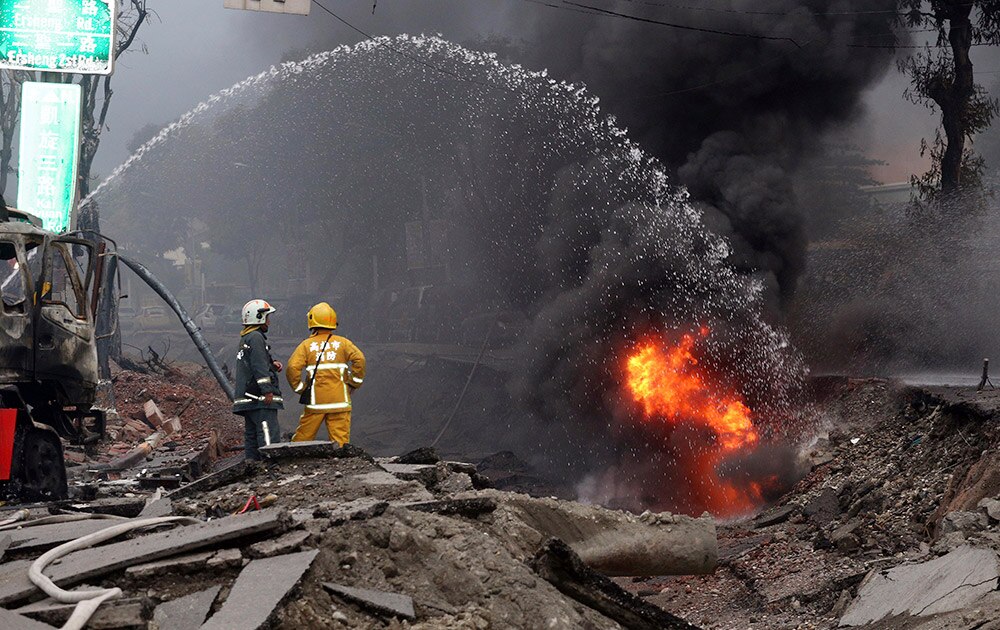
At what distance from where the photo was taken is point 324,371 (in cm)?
827

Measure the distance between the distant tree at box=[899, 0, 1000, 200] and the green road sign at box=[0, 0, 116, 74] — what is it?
17.0 meters

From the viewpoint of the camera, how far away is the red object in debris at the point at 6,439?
321 inches

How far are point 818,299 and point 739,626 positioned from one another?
13.1 m

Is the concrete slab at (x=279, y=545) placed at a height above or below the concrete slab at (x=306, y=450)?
above

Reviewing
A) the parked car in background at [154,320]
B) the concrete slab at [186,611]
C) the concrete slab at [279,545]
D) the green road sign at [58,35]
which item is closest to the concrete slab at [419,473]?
the concrete slab at [279,545]

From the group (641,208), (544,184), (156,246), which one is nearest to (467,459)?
(641,208)

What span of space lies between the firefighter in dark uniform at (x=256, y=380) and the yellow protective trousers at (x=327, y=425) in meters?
0.37

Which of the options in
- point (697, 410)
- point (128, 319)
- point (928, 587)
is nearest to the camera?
point (928, 587)

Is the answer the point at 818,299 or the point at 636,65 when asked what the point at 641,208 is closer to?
the point at 636,65

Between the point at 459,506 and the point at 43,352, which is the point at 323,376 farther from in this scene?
the point at 459,506

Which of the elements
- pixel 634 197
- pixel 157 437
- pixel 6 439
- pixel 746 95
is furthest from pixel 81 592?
pixel 746 95

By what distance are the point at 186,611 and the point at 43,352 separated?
6.62 metres

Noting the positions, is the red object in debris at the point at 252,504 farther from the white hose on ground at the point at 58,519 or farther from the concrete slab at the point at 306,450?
the concrete slab at the point at 306,450

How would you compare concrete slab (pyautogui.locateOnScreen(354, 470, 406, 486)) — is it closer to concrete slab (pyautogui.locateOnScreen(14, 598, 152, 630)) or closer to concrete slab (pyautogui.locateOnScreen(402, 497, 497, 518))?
concrete slab (pyautogui.locateOnScreen(402, 497, 497, 518))
